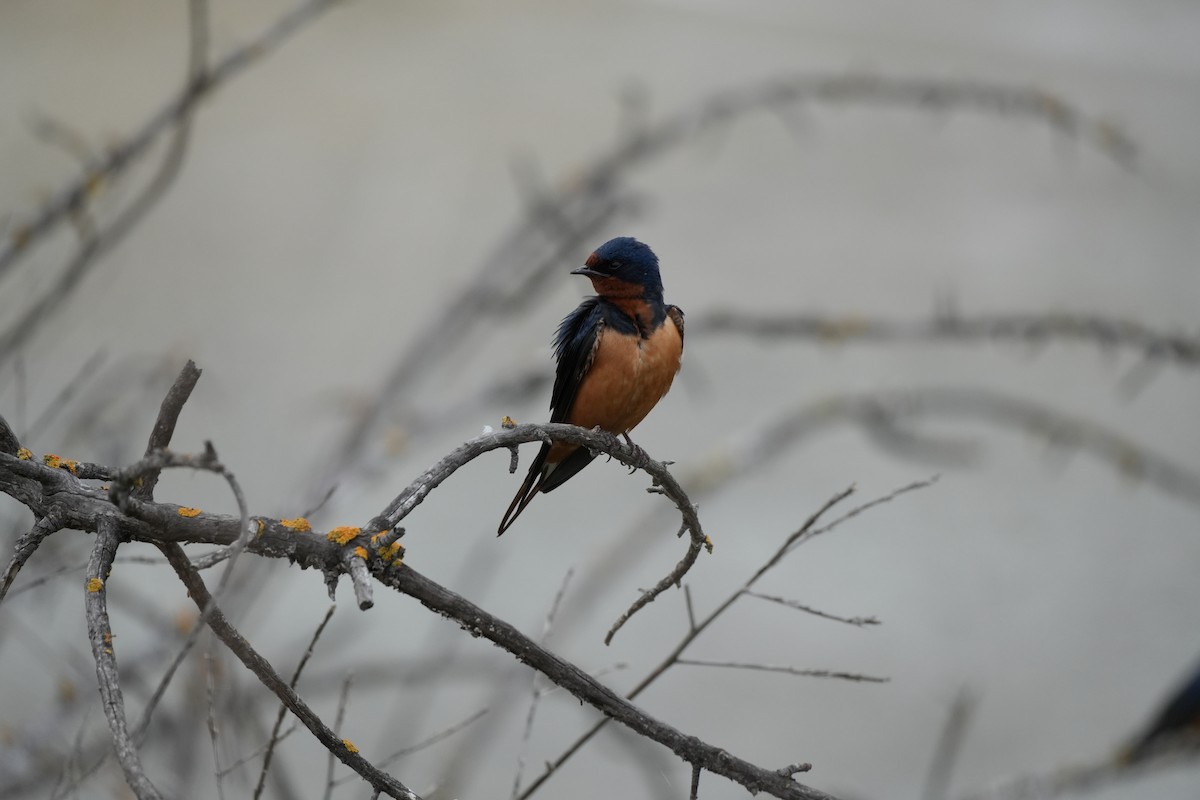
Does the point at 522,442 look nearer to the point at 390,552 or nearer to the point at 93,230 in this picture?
the point at 390,552

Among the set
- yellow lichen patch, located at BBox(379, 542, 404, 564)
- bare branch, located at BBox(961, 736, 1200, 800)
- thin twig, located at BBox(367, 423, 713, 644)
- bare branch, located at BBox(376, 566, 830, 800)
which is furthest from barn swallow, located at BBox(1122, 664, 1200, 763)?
yellow lichen patch, located at BBox(379, 542, 404, 564)

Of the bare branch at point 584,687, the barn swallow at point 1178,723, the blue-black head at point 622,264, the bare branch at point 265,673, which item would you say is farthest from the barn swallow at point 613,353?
the barn swallow at point 1178,723

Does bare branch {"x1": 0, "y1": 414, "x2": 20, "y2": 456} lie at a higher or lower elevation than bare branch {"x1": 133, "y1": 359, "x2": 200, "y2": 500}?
lower

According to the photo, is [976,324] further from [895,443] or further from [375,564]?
[375,564]

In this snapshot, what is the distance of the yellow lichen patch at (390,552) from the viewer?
713 mm

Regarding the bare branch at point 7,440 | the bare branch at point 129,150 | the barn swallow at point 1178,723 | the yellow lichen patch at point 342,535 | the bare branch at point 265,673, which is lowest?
the bare branch at point 265,673

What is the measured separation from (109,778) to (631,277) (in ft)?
3.15

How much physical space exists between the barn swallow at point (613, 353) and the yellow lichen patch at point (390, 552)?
70 centimetres

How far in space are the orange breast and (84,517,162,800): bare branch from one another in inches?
34.1

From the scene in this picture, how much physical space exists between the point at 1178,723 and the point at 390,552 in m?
2.56

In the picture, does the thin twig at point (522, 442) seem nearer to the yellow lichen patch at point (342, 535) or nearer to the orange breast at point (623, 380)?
the yellow lichen patch at point (342, 535)

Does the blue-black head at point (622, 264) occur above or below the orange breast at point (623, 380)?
above

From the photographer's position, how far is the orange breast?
1451 mm

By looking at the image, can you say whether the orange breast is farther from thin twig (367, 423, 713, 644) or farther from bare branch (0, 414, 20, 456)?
bare branch (0, 414, 20, 456)
